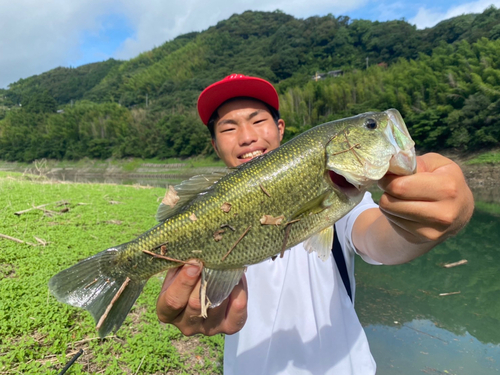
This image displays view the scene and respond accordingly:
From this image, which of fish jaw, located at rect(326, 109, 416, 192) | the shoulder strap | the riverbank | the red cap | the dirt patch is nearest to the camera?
fish jaw, located at rect(326, 109, 416, 192)

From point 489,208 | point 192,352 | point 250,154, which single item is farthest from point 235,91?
point 489,208

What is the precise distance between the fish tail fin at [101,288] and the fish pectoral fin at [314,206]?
1211mm

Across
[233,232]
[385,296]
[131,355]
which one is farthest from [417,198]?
[385,296]

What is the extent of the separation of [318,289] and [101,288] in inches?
66.6

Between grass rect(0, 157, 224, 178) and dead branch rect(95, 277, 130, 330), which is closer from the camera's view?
dead branch rect(95, 277, 130, 330)

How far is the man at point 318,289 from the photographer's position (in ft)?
5.01

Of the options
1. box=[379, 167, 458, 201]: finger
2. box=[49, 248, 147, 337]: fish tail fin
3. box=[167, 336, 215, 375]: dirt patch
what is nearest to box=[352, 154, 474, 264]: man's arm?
box=[379, 167, 458, 201]: finger

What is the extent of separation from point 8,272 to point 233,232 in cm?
448

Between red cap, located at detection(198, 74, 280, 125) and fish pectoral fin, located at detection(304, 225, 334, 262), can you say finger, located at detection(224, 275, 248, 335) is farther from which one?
red cap, located at detection(198, 74, 280, 125)

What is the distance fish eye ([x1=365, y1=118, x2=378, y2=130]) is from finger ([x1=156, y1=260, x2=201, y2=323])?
1418mm

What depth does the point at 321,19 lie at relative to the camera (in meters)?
119

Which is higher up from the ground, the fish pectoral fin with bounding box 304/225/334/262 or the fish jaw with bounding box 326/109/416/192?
the fish jaw with bounding box 326/109/416/192

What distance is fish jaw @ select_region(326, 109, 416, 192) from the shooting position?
1.69 m

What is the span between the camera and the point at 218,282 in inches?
78.6
